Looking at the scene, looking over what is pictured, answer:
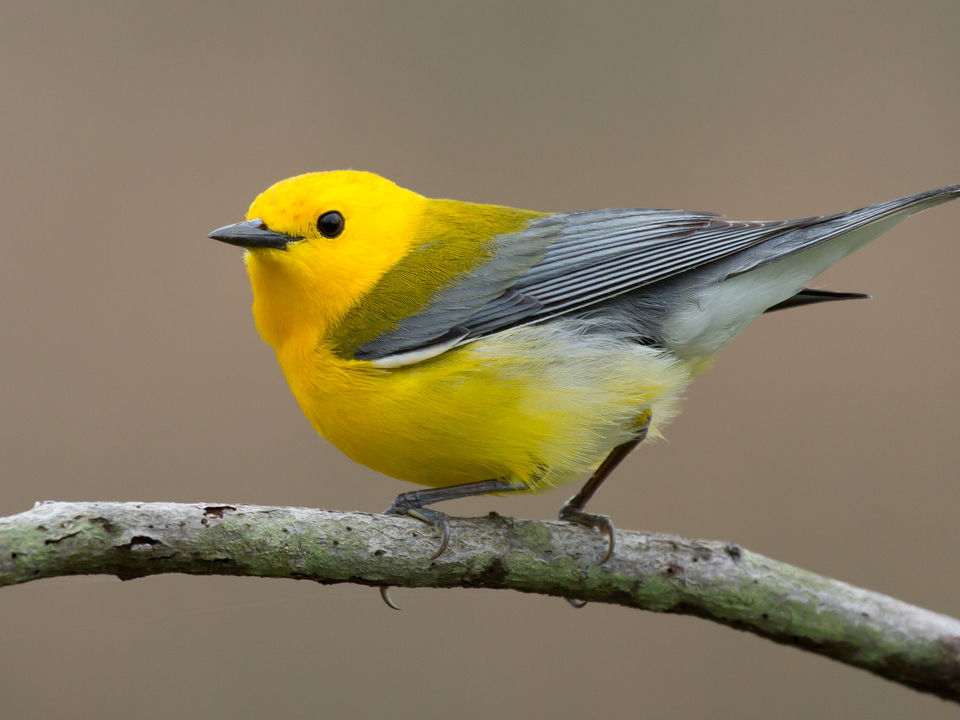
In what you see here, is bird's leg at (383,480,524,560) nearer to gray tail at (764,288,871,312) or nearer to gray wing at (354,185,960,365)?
gray wing at (354,185,960,365)

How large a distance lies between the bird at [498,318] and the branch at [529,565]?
0.11 metres

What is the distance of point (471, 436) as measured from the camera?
8.47 ft

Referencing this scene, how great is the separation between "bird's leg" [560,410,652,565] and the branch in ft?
0.49

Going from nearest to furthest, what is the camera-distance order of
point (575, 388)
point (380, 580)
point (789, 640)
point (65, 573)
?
point (65, 573) < point (380, 580) < point (789, 640) < point (575, 388)

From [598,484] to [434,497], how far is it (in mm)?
746

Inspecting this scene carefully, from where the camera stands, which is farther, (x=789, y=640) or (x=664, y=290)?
(x=664, y=290)

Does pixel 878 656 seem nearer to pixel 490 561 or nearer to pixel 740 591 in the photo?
pixel 740 591

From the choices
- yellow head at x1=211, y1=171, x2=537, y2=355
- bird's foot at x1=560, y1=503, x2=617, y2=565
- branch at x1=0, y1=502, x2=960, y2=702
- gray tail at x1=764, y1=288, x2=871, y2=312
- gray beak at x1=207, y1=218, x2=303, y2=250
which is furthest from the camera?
gray tail at x1=764, y1=288, x2=871, y2=312

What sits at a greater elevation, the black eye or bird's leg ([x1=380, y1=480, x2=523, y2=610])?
the black eye

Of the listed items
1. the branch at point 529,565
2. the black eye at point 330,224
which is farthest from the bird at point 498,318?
the branch at point 529,565

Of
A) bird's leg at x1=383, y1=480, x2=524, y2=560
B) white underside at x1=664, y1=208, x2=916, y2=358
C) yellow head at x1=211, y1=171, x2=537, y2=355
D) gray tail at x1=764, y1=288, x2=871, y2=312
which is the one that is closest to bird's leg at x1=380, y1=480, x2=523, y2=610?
bird's leg at x1=383, y1=480, x2=524, y2=560

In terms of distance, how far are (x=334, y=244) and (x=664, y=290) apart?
3.87ft

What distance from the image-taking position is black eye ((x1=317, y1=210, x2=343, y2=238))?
2893 mm

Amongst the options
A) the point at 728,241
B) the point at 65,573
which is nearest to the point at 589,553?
the point at 728,241
